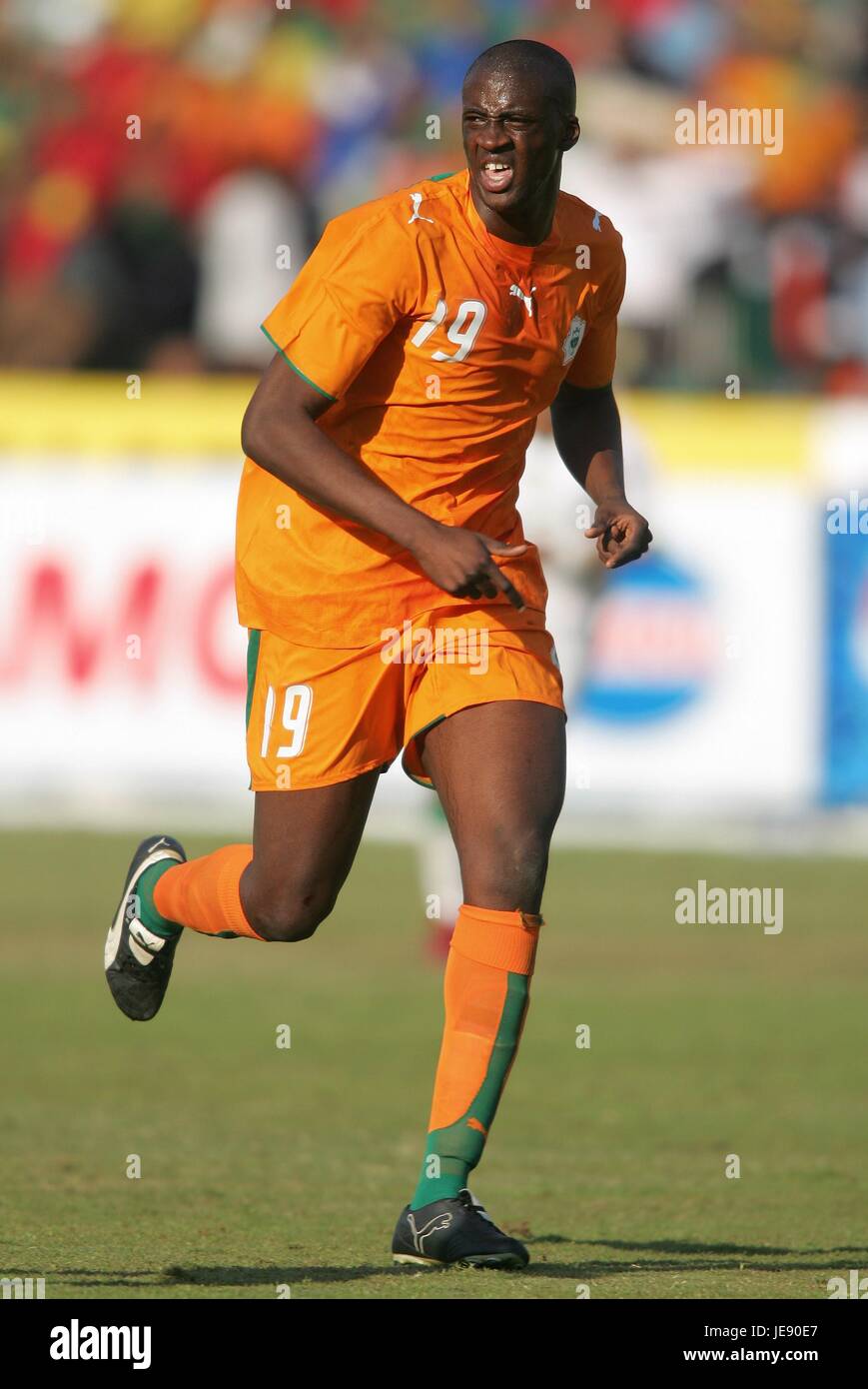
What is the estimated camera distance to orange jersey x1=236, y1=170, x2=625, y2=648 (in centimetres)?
481

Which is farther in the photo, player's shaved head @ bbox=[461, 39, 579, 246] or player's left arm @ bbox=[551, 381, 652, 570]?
player's left arm @ bbox=[551, 381, 652, 570]

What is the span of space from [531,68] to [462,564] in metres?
1.04

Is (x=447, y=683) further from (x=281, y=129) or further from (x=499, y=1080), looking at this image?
(x=281, y=129)

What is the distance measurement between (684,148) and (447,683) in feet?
37.0

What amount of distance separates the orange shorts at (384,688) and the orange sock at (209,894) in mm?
406

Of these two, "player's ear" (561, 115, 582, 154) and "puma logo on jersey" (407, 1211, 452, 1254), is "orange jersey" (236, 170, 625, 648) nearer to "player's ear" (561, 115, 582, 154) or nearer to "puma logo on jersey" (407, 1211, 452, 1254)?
"player's ear" (561, 115, 582, 154)

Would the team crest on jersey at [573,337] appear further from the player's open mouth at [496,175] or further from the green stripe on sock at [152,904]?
the green stripe on sock at [152,904]

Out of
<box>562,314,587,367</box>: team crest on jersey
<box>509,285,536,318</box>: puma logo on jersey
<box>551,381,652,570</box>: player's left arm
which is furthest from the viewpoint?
<box>551,381,652,570</box>: player's left arm

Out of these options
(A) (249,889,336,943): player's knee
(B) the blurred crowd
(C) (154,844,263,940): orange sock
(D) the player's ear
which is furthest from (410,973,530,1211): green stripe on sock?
(B) the blurred crowd

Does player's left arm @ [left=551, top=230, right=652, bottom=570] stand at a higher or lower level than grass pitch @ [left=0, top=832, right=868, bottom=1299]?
→ higher

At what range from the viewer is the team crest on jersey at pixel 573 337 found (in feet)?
16.7

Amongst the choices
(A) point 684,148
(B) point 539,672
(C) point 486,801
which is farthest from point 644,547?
(A) point 684,148

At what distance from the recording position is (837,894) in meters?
12.0

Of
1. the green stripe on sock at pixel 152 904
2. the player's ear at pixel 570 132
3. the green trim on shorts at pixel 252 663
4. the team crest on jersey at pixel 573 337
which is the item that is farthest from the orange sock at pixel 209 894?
the player's ear at pixel 570 132
